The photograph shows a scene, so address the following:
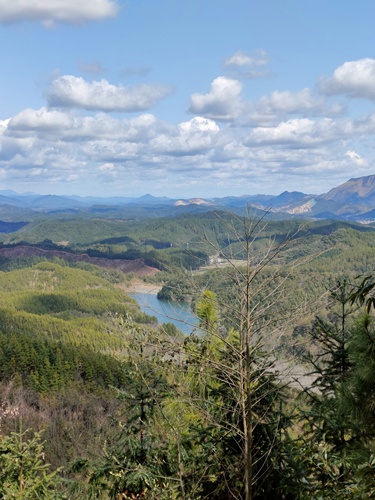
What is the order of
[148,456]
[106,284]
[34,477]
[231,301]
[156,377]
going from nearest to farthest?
[231,301], [148,456], [156,377], [34,477], [106,284]

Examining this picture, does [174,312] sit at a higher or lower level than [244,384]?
higher

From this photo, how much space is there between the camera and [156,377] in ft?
29.7

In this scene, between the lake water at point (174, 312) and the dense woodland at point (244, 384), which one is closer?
the dense woodland at point (244, 384)

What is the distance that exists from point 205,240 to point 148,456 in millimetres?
4325

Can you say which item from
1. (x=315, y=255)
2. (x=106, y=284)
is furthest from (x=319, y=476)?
(x=106, y=284)

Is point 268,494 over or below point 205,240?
below

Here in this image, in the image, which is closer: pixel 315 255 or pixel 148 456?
pixel 315 255

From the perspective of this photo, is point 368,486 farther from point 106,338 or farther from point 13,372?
point 106,338

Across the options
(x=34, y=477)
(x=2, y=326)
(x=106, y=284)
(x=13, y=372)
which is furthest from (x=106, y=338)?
(x=34, y=477)

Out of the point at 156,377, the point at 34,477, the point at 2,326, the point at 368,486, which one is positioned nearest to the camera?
the point at 368,486

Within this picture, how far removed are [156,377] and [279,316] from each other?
13.5ft

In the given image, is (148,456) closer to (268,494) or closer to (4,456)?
(268,494)

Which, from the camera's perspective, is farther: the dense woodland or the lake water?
the lake water

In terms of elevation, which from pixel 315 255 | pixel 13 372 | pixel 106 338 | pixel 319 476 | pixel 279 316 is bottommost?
pixel 106 338
